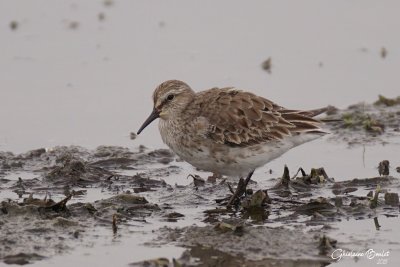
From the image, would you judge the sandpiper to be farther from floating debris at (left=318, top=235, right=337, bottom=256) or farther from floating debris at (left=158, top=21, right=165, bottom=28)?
floating debris at (left=158, top=21, right=165, bottom=28)

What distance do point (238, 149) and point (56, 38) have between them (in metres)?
6.96

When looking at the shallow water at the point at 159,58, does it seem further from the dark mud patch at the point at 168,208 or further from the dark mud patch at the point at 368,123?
the dark mud patch at the point at 168,208

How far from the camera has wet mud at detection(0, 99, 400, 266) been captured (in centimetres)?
954

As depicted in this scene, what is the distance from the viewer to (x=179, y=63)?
16047 millimetres

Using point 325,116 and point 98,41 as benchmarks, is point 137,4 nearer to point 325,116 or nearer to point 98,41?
point 98,41

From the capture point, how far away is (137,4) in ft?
61.2

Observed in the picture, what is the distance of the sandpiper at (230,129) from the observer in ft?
36.4

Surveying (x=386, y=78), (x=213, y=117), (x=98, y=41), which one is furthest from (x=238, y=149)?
(x=98, y=41)

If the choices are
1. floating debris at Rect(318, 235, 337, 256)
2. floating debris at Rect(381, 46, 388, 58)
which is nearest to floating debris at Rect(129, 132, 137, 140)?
floating debris at Rect(318, 235, 337, 256)

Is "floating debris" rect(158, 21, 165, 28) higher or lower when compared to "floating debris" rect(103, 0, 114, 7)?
lower

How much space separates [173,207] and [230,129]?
1100 mm

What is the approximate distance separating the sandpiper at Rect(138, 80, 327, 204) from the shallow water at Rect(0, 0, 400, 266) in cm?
64

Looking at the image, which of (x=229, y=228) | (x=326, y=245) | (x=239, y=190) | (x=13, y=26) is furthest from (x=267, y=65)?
(x=326, y=245)

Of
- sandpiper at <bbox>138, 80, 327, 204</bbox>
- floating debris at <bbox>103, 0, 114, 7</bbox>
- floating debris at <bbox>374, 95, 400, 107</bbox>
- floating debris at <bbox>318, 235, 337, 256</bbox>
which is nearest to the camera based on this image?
floating debris at <bbox>318, 235, 337, 256</bbox>
